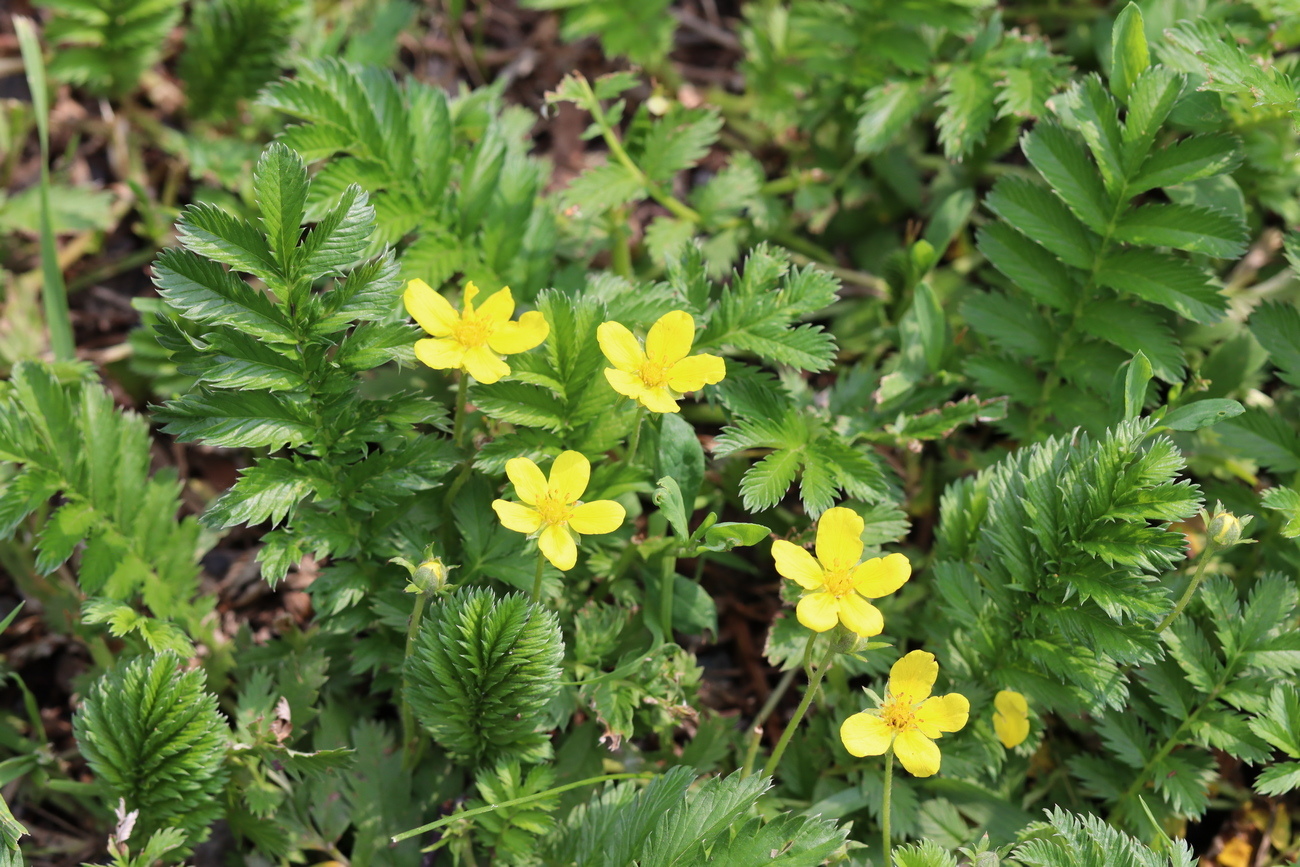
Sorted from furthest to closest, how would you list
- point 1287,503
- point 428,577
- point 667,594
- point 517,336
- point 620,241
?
point 620,241, point 667,594, point 1287,503, point 517,336, point 428,577

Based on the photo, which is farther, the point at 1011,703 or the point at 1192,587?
the point at 1011,703

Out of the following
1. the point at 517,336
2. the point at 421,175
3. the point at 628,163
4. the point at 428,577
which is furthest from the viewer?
the point at 628,163

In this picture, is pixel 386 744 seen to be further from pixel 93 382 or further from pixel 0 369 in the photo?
pixel 0 369

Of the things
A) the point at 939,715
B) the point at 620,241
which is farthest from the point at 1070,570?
the point at 620,241

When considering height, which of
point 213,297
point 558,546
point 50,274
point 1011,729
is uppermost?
point 213,297

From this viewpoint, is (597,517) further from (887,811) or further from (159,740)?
(159,740)

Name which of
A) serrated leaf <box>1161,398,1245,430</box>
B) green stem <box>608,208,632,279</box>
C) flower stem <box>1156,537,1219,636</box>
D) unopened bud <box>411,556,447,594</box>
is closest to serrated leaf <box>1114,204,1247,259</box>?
serrated leaf <box>1161,398,1245,430</box>

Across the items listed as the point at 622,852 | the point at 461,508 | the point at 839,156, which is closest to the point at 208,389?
the point at 461,508
